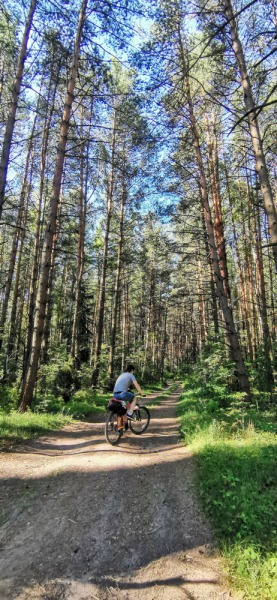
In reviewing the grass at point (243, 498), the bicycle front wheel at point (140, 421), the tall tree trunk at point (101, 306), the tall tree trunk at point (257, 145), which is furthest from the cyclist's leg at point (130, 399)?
the tall tree trunk at point (101, 306)

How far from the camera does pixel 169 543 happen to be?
9.70ft

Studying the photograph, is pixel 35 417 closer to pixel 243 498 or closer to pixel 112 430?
pixel 112 430

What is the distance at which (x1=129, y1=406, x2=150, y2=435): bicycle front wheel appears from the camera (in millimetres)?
6941

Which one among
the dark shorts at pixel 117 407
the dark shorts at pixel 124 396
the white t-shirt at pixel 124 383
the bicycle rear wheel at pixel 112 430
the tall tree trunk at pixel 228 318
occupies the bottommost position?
the bicycle rear wheel at pixel 112 430

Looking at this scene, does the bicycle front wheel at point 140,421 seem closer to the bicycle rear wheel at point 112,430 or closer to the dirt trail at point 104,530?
the bicycle rear wheel at point 112,430

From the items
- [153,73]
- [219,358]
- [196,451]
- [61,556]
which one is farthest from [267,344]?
[153,73]

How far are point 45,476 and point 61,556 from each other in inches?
70.9

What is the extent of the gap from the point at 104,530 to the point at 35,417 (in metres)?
4.50

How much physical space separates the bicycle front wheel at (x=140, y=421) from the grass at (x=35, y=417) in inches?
83.9

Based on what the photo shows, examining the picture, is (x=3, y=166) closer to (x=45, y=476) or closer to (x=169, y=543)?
(x=45, y=476)

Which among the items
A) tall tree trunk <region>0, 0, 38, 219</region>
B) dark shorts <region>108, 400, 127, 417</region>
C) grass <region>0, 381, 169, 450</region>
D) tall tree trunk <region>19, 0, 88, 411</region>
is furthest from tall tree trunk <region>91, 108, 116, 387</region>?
dark shorts <region>108, 400, 127, 417</region>

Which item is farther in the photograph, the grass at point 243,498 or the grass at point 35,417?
the grass at point 35,417

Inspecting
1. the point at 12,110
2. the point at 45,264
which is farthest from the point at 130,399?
the point at 12,110

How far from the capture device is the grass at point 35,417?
5945 millimetres
